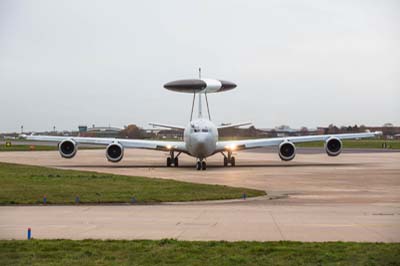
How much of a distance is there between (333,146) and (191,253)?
36.8 m

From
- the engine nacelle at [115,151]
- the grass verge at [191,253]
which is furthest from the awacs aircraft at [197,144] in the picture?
the grass verge at [191,253]

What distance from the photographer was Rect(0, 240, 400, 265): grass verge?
9.59 metres

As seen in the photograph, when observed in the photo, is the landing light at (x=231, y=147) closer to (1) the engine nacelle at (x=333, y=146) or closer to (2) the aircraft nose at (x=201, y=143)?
(2) the aircraft nose at (x=201, y=143)

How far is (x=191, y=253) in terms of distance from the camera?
10.3 metres

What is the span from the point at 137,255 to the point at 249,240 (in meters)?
2.67

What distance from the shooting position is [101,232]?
510 inches

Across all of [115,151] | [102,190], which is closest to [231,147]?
[115,151]

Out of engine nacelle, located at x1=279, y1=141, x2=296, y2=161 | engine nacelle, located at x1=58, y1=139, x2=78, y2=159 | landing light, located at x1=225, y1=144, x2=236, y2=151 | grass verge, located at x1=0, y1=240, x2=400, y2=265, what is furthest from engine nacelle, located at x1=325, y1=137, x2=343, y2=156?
grass verge, located at x1=0, y1=240, x2=400, y2=265

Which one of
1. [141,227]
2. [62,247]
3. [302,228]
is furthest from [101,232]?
[302,228]

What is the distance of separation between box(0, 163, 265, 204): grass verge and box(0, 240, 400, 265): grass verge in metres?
8.54

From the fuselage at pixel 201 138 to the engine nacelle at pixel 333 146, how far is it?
9390mm

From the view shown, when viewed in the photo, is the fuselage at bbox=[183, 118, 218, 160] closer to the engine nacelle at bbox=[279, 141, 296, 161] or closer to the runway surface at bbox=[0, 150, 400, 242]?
the engine nacelle at bbox=[279, 141, 296, 161]

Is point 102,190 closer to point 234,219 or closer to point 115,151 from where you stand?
point 234,219

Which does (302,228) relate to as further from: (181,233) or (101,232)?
(101,232)
